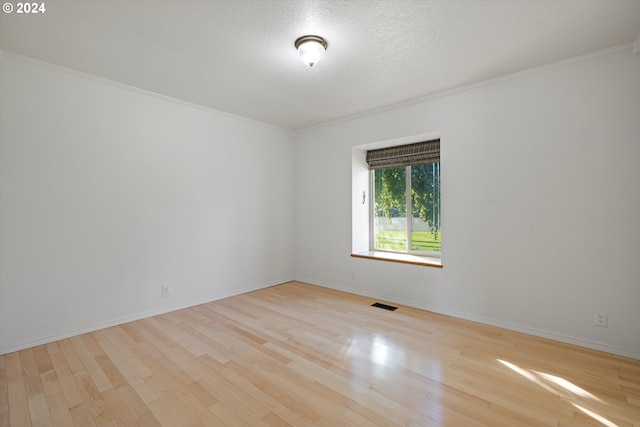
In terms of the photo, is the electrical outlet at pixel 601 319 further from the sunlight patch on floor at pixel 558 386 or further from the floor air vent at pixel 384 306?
the floor air vent at pixel 384 306

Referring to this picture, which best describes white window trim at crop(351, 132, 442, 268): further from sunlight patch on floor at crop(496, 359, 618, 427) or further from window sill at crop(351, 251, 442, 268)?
sunlight patch on floor at crop(496, 359, 618, 427)

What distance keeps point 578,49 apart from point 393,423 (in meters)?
3.31

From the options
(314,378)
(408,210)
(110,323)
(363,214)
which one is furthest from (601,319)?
(110,323)

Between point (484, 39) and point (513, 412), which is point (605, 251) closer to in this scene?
point (513, 412)

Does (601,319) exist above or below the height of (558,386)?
above

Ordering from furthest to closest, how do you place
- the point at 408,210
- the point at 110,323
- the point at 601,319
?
1. the point at 408,210
2. the point at 110,323
3. the point at 601,319

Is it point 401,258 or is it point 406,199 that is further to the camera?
point 406,199

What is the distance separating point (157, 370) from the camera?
7.43 feet

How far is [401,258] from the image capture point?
157 inches

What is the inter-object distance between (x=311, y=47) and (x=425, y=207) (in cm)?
265

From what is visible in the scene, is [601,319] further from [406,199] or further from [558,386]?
[406,199]

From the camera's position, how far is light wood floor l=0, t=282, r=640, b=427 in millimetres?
1765

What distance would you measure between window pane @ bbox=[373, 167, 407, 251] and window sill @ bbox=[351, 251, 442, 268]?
0.60ft

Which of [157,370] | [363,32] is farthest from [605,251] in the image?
[157,370]
